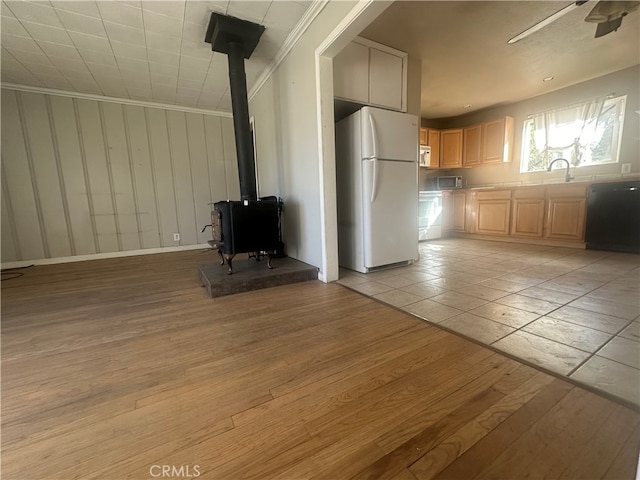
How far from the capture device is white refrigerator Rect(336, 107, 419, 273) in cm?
249

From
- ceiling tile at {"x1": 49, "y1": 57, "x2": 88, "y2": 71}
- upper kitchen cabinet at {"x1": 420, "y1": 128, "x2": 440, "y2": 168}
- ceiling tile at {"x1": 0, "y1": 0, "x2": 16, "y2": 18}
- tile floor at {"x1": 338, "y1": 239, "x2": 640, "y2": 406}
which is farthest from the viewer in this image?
upper kitchen cabinet at {"x1": 420, "y1": 128, "x2": 440, "y2": 168}

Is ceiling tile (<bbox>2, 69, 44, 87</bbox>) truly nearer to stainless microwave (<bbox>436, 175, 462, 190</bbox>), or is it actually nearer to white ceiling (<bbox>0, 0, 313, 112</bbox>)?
white ceiling (<bbox>0, 0, 313, 112</bbox>)

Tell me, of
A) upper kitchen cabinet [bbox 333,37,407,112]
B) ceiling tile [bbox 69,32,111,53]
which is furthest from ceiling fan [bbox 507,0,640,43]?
ceiling tile [bbox 69,32,111,53]

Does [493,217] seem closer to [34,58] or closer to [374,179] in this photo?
[374,179]

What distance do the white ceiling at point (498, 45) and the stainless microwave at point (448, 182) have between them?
1.61 metres

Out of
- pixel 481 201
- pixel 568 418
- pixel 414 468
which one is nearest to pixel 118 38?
pixel 414 468

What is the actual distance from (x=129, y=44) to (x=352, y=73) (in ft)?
7.56

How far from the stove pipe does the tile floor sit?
1.47 m

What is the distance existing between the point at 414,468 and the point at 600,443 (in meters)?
0.57

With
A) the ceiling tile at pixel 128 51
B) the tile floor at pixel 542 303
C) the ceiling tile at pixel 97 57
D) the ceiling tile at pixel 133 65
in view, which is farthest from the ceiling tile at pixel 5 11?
the tile floor at pixel 542 303

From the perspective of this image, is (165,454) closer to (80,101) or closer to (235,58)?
(235,58)

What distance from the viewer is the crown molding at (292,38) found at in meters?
2.13

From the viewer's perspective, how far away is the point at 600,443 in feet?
2.47

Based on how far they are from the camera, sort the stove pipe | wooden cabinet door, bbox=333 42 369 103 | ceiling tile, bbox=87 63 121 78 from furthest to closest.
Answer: ceiling tile, bbox=87 63 121 78
wooden cabinet door, bbox=333 42 369 103
the stove pipe
